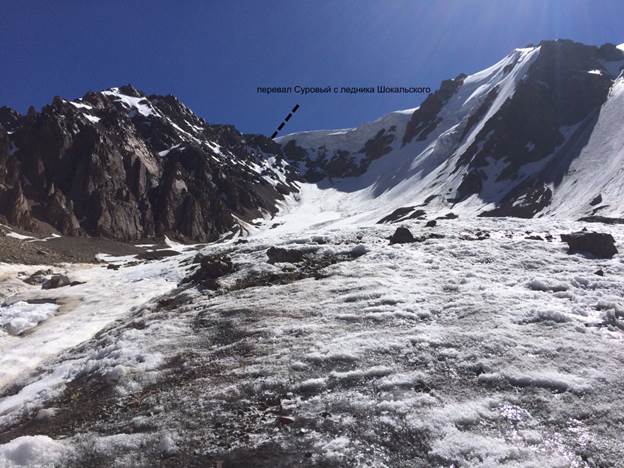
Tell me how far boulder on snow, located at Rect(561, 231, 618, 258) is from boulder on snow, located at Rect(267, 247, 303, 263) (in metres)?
13.1

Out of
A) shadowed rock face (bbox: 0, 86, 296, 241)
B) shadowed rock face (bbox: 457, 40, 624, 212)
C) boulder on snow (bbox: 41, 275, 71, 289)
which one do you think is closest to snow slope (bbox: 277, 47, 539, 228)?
shadowed rock face (bbox: 457, 40, 624, 212)

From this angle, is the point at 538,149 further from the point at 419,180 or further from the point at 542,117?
the point at 419,180

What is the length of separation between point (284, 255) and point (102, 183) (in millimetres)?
103884

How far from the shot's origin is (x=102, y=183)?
113 metres

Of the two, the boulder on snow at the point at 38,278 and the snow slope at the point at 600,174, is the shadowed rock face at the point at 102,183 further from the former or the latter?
the snow slope at the point at 600,174

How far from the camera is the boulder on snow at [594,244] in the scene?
21.1 metres

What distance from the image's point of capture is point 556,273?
721 inches

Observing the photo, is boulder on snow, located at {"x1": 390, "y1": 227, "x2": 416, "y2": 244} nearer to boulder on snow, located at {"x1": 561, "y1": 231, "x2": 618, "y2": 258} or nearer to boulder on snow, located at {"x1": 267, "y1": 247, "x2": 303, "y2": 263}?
boulder on snow, located at {"x1": 267, "y1": 247, "x2": 303, "y2": 263}

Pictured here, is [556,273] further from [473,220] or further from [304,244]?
[473,220]

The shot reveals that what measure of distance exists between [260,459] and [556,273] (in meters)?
14.9

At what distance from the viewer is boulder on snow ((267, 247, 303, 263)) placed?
2271cm

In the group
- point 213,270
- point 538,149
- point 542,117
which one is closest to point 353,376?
point 213,270

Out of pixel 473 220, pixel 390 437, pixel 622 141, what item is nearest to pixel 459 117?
pixel 622 141

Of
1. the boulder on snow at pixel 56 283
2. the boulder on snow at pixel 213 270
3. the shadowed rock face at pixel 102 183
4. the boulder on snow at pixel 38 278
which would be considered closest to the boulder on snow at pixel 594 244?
the boulder on snow at pixel 213 270
